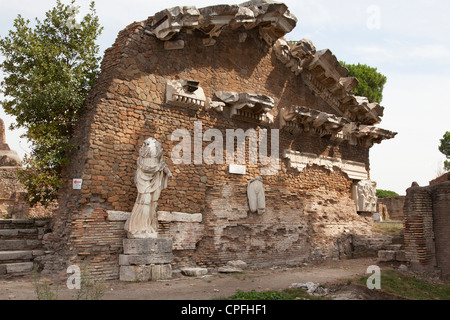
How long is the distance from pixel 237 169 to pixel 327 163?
4.28m

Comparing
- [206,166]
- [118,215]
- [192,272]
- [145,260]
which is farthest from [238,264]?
[118,215]

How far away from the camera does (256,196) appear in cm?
1189

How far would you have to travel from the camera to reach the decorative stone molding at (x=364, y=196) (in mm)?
15523

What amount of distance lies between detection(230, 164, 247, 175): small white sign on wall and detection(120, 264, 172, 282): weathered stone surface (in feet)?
11.3

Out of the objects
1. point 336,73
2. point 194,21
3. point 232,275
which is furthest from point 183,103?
point 336,73

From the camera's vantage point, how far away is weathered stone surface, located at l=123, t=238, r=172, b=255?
8.88m

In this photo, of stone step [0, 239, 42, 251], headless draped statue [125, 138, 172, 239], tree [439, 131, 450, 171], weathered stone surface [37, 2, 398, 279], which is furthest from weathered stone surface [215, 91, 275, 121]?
tree [439, 131, 450, 171]

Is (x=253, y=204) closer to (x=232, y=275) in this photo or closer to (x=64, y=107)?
(x=232, y=275)

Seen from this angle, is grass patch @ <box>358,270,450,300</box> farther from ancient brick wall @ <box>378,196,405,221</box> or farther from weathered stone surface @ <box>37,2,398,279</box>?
ancient brick wall @ <box>378,196,405,221</box>

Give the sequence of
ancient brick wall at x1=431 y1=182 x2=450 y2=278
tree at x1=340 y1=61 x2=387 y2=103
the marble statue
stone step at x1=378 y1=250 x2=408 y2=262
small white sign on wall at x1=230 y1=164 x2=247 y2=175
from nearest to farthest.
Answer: ancient brick wall at x1=431 y1=182 x2=450 y2=278 → stone step at x1=378 y1=250 x2=408 y2=262 → small white sign on wall at x1=230 y1=164 x2=247 y2=175 → the marble statue → tree at x1=340 y1=61 x2=387 y2=103

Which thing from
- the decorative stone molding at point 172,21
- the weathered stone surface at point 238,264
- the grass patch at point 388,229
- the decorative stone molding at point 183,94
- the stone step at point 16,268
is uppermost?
the decorative stone molding at point 172,21

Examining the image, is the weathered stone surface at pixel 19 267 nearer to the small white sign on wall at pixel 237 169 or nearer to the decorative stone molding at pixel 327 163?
the small white sign on wall at pixel 237 169

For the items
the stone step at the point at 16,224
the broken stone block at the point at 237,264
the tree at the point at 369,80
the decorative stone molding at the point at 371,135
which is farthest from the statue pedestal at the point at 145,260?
the tree at the point at 369,80

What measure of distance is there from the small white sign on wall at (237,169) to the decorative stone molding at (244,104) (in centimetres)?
136
